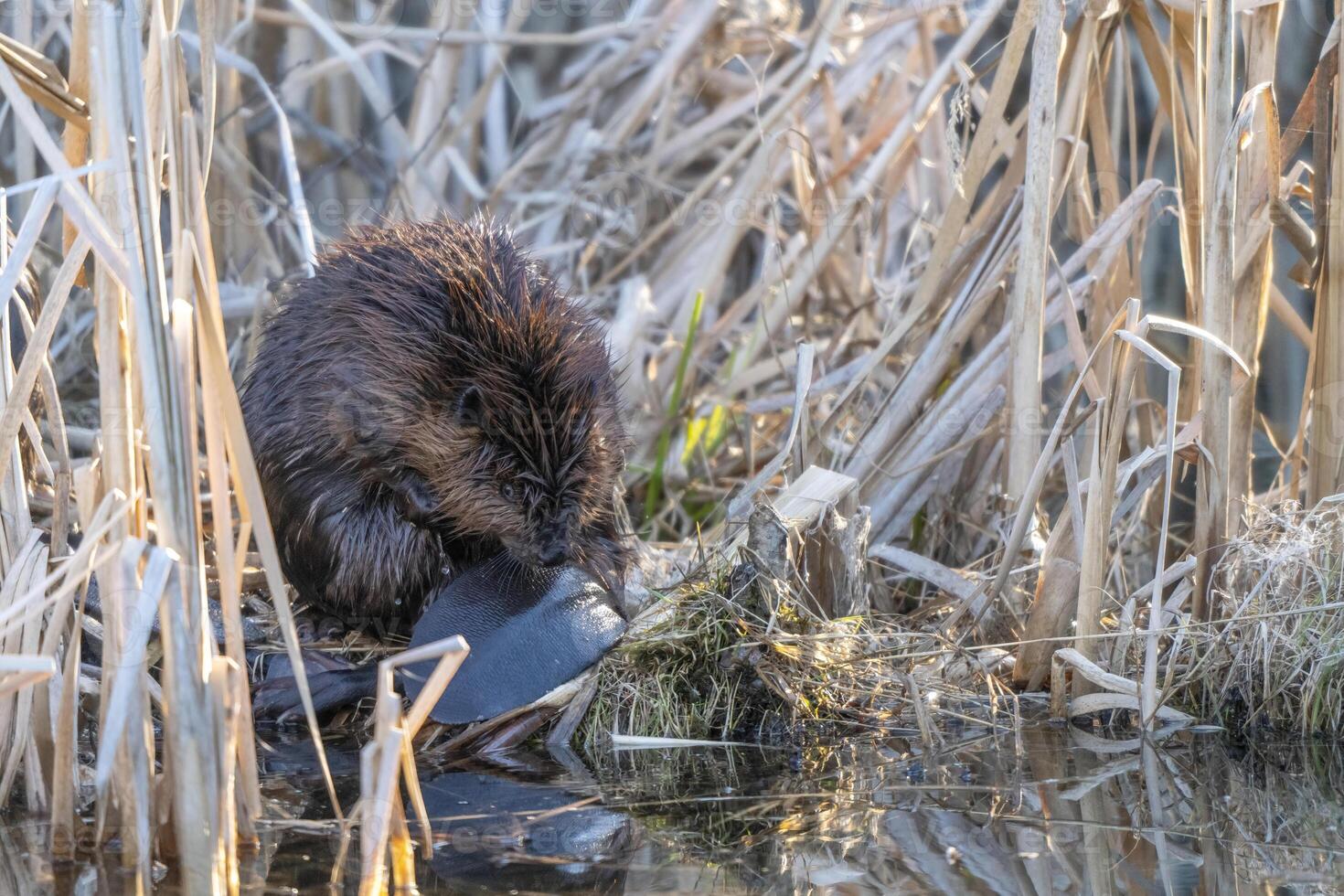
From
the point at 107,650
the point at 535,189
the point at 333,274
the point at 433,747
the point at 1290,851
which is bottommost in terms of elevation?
the point at 1290,851

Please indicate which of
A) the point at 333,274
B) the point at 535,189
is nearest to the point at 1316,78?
the point at 333,274

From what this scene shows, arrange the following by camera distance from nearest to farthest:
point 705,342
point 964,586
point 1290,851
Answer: point 1290,851 → point 964,586 → point 705,342

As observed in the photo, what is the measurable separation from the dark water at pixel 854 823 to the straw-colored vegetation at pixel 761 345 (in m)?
0.12

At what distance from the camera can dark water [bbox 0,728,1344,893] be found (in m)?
2.02

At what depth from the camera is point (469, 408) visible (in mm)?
3148

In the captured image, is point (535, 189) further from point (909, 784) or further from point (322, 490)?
point (909, 784)

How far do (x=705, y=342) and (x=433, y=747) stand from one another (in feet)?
7.42

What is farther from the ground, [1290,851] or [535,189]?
[535,189]

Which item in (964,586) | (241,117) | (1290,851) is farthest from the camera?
(241,117)

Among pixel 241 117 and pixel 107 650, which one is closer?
pixel 107 650

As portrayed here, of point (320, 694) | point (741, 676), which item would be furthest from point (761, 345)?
point (320, 694)

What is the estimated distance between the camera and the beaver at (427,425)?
314cm

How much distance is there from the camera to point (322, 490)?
326cm

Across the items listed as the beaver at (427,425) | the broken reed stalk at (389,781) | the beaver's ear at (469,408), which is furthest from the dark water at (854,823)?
the beaver's ear at (469,408)
